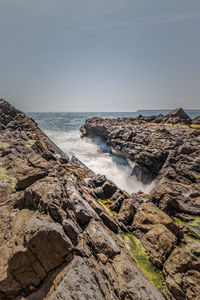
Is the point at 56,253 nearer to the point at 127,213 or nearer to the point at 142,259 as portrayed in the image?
the point at 142,259

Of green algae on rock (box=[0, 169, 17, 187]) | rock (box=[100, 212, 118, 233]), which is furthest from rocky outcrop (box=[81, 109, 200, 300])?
green algae on rock (box=[0, 169, 17, 187])

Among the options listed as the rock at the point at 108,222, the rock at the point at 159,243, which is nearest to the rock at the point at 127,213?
the rock at the point at 159,243

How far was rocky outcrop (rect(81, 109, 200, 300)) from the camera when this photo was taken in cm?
736

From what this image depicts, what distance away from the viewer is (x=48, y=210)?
6.50m

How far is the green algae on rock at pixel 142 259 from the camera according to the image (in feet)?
24.9

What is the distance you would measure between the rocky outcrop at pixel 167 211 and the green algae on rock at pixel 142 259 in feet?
0.22

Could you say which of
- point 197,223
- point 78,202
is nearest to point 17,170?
point 78,202

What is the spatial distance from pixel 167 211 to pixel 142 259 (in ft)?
20.9

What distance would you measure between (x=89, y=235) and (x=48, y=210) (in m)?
2.25

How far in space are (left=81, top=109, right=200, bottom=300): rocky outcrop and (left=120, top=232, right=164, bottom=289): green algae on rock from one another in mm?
68

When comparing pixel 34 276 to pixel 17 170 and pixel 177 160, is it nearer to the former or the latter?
pixel 17 170

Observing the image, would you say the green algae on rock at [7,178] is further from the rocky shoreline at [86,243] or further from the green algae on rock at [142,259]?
the green algae on rock at [142,259]

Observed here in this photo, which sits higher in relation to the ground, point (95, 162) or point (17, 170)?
point (17, 170)

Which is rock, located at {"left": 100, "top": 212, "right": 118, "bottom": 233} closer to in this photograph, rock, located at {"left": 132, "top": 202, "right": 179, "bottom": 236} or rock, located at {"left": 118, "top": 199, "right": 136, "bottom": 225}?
rock, located at {"left": 118, "top": 199, "right": 136, "bottom": 225}
